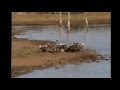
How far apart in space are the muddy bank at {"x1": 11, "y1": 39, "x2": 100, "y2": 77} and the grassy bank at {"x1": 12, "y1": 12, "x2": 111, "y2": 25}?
23cm

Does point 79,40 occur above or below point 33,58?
above

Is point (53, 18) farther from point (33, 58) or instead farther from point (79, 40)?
point (33, 58)

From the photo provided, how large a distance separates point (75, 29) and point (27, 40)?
0.58 metres

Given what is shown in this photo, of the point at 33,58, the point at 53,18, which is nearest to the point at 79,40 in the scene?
the point at 53,18

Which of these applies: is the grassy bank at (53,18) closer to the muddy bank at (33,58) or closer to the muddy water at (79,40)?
the muddy water at (79,40)

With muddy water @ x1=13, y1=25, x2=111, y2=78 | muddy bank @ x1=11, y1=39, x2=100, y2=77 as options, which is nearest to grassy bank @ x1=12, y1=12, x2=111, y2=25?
muddy water @ x1=13, y1=25, x2=111, y2=78

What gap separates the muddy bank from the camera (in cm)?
254

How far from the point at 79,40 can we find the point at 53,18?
0.40 metres

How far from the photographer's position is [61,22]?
2594 mm

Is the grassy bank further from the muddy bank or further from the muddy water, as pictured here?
the muddy bank

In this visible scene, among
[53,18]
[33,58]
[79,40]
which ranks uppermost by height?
[53,18]

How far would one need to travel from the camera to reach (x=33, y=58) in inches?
100
